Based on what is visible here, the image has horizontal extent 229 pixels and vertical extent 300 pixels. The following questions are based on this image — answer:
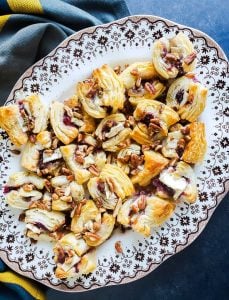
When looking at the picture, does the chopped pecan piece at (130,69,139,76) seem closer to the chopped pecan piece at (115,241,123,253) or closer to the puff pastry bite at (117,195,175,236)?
the puff pastry bite at (117,195,175,236)

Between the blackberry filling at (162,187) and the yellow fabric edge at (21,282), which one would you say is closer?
the blackberry filling at (162,187)

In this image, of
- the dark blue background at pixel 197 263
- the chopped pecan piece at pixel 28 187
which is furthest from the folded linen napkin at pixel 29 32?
the chopped pecan piece at pixel 28 187

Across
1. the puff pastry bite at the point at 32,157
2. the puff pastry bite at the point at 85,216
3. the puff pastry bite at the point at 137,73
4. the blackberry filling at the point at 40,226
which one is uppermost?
the puff pastry bite at the point at 137,73

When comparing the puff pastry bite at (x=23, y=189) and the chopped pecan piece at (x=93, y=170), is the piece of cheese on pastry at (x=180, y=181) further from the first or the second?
the puff pastry bite at (x=23, y=189)

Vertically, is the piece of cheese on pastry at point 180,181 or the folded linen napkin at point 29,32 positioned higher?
the folded linen napkin at point 29,32

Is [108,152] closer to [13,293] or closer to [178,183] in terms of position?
[178,183]

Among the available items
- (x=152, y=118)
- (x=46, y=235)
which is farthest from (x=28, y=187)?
(x=152, y=118)
